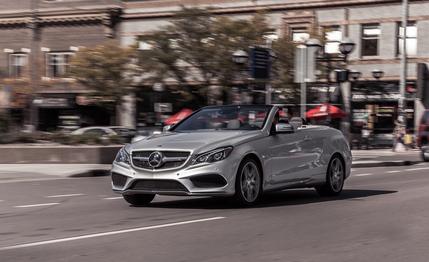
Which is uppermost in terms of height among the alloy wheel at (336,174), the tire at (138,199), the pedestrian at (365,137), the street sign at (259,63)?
the street sign at (259,63)

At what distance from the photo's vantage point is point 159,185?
9.96 metres

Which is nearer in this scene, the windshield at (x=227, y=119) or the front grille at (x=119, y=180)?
the front grille at (x=119, y=180)

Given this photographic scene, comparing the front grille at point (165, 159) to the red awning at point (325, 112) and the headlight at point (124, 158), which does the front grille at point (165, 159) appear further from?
the red awning at point (325, 112)

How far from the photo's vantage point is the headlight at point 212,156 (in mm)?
9828

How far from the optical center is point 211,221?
29.8ft

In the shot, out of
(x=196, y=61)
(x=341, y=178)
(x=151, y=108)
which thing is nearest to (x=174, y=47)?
(x=196, y=61)

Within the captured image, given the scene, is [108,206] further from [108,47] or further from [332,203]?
[108,47]

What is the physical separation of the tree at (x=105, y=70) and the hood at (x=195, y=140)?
29.9 m

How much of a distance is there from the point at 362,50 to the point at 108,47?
13.8m

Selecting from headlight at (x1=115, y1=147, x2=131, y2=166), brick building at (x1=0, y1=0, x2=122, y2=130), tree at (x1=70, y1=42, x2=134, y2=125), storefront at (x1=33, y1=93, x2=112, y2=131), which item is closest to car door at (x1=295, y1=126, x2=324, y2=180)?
headlight at (x1=115, y1=147, x2=131, y2=166)

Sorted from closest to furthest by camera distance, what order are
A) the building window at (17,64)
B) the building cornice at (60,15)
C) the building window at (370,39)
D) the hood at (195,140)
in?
the hood at (195,140) → the building window at (370,39) → the building cornice at (60,15) → the building window at (17,64)

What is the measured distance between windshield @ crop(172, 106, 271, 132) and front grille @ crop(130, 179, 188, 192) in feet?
4.42

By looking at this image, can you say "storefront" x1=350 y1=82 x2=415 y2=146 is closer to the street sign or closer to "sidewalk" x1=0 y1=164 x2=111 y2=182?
the street sign

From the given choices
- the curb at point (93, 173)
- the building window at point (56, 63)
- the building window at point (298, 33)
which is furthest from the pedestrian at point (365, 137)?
the curb at point (93, 173)
